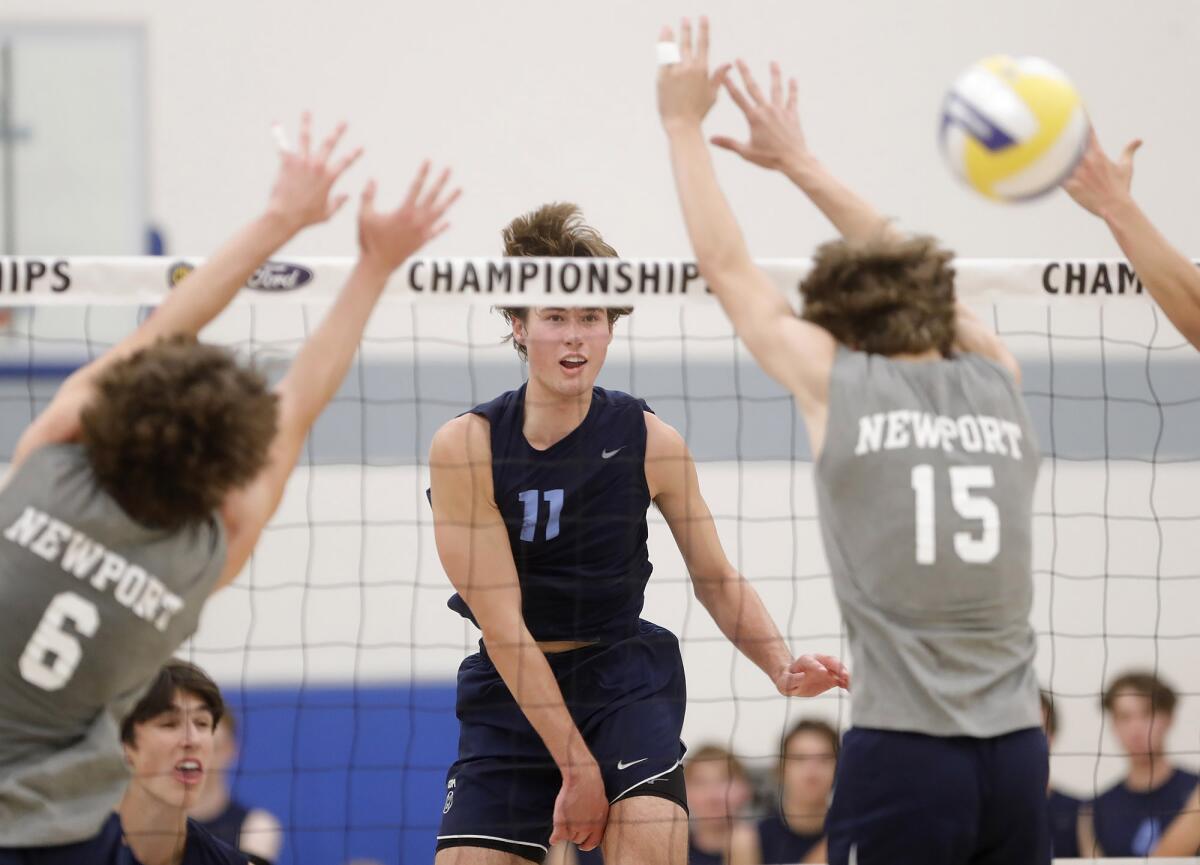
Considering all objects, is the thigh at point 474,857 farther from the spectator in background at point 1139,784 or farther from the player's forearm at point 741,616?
the spectator in background at point 1139,784

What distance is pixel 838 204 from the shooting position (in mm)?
3330

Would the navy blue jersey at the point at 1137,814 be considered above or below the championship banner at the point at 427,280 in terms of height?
below

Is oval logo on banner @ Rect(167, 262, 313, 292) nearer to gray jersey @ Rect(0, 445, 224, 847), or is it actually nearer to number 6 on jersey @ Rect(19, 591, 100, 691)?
gray jersey @ Rect(0, 445, 224, 847)

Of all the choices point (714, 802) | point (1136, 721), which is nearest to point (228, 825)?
point (714, 802)

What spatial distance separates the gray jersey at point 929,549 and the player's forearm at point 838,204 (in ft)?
1.63

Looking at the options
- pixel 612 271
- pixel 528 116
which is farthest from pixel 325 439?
pixel 612 271

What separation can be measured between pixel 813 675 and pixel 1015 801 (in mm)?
1056

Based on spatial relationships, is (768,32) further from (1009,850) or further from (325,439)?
(1009,850)

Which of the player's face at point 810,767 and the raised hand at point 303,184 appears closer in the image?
the raised hand at point 303,184

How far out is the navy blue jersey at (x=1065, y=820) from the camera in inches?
216

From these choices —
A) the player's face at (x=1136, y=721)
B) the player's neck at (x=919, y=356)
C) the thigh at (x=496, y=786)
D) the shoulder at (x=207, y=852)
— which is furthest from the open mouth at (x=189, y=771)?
the player's face at (x=1136, y=721)

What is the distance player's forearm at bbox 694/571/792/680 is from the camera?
4.11m

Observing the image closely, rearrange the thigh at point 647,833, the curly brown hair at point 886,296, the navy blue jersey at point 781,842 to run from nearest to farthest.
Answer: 1. the curly brown hair at point 886,296
2. the thigh at point 647,833
3. the navy blue jersey at point 781,842

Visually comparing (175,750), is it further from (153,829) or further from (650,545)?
(650,545)
